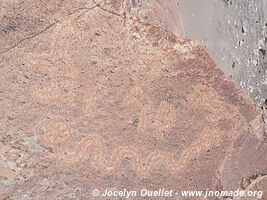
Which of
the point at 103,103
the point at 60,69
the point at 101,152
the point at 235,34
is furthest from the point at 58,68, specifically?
the point at 235,34

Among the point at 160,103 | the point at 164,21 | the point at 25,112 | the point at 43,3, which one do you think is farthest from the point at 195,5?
the point at 25,112

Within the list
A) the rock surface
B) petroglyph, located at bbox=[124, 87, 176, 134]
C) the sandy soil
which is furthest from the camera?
the sandy soil

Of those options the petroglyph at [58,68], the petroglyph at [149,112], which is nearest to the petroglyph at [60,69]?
the petroglyph at [58,68]

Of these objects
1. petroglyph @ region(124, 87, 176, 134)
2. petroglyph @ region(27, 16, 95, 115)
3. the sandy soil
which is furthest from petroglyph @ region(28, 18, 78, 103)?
the sandy soil

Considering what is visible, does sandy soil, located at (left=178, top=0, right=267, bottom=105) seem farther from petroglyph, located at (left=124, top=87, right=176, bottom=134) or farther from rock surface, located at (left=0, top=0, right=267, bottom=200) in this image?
petroglyph, located at (left=124, top=87, right=176, bottom=134)

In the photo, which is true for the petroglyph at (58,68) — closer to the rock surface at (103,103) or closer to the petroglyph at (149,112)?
the rock surface at (103,103)

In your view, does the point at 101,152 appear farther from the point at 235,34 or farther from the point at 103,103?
the point at 235,34

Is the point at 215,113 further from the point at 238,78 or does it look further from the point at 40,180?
the point at 40,180
